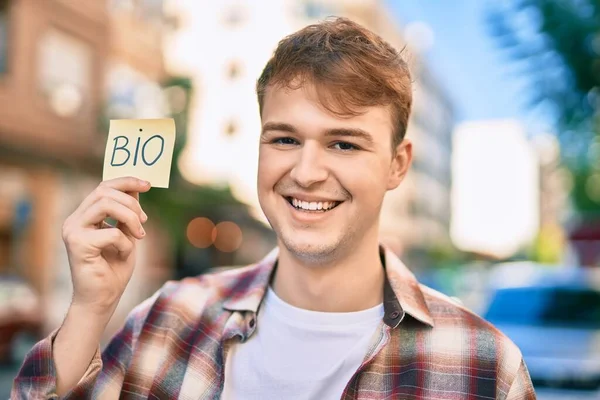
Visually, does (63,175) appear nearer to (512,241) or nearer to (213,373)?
(213,373)

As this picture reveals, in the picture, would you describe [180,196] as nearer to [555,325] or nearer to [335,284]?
[555,325]

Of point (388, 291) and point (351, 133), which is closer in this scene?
point (351, 133)

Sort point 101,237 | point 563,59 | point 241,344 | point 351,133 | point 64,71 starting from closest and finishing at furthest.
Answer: point 101,237
point 351,133
point 241,344
point 563,59
point 64,71

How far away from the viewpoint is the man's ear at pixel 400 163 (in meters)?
2.41

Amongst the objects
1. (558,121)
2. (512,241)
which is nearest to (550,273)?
(558,121)

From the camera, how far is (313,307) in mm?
2334

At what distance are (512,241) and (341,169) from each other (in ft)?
514

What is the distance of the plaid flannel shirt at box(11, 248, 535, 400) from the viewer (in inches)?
83.3

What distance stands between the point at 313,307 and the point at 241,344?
0.24 m

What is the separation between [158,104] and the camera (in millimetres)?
22922

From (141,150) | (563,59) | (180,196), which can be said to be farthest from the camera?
(180,196)

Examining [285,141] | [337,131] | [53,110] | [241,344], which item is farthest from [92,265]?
[53,110]

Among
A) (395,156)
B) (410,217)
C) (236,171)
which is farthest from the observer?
(410,217)

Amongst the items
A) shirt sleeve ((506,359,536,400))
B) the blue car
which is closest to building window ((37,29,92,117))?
the blue car
